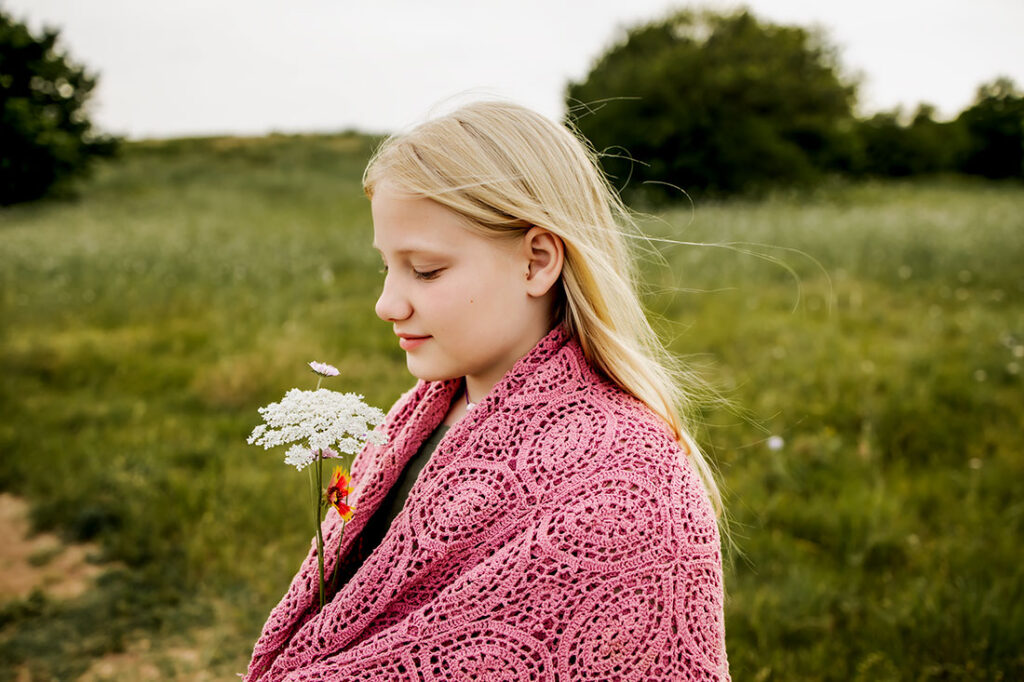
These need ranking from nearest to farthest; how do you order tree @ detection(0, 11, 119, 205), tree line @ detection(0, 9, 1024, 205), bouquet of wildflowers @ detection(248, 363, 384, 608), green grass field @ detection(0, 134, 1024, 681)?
bouquet of wildflowers @ detection(248, 363, 384, 608) → green grass field @ detection(0, 134, 1024, 681) → tree @ detection(0, 11, 119, 205) → tree line @ detection(0, 9, 1024, 205)

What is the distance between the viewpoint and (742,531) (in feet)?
11.8

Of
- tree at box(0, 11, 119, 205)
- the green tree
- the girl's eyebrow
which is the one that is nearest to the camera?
the girl's eyebrow

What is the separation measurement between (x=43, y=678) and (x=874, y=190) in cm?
2366

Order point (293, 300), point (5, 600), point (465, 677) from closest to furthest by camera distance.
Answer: point (465, 677), point (5, 600), point (293, 300)

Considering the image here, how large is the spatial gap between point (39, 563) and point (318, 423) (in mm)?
3365

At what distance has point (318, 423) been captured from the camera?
51.5 inches

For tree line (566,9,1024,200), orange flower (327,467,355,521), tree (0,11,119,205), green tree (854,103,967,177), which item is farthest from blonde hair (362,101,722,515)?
green tree (854,103,967,177)

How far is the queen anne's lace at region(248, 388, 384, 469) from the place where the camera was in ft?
4.21

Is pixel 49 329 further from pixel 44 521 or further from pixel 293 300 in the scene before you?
pixel 44 521

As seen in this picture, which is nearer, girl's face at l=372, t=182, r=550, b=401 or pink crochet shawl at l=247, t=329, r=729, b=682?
pink crochet shawl at l=247, t=329, r=729, b=682

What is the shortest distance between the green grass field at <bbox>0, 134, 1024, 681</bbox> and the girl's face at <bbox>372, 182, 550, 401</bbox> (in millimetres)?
602

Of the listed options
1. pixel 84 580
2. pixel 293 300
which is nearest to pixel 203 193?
pixel 293 300

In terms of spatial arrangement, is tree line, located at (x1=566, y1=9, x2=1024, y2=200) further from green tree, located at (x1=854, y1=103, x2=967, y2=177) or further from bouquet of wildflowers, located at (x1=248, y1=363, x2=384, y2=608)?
bouquet of wildflowers, located at (x1=248, y1=363, x2=384, y2=608)

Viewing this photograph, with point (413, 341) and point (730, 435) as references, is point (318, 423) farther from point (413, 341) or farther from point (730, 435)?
point (730, 435)
